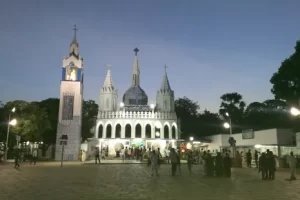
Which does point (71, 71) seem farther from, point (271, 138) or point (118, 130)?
point (271, 138)

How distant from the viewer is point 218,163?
18.0m

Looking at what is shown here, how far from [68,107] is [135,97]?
1003 inches

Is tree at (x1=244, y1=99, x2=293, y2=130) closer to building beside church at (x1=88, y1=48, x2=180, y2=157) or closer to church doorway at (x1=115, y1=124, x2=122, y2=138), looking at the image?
building beside church at (x1=88, y1=48, x2=180, y2=157)

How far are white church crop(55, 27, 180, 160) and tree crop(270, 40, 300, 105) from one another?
2731 cm

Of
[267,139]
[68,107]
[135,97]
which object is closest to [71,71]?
[68,107]

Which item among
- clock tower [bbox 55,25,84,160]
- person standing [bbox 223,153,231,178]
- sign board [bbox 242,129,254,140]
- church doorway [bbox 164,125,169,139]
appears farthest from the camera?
church doorway [bbox 164,125,169,139]

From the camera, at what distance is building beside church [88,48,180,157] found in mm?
60250

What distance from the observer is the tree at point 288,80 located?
3088 centimetres

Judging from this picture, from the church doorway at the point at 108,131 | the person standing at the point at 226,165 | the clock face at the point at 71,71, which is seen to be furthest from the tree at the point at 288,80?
the church doorway at the point at 108,131

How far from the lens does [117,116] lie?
204 feet

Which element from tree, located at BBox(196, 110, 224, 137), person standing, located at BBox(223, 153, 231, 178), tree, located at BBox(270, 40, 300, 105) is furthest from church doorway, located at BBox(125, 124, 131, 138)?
person standing, located at BBox(223, 153, 231, 178)

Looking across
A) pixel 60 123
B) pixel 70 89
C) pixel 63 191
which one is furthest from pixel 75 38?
pixel 63 191

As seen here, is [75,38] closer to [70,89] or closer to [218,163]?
[70,89]

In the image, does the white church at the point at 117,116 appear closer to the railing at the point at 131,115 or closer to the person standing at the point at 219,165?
the railing at the point at 131,115
